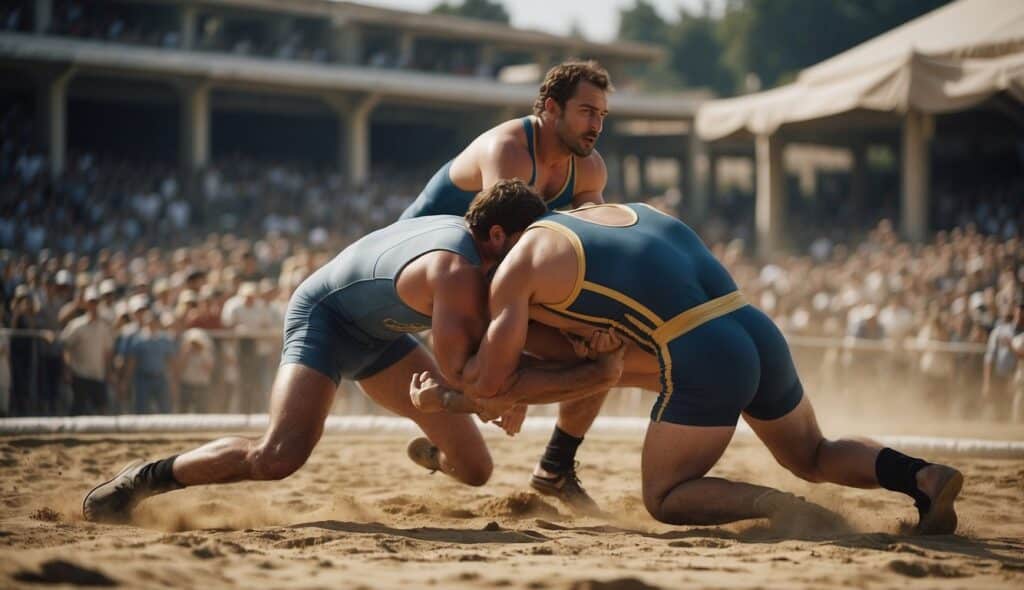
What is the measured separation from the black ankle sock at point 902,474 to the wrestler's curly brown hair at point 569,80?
6.33 ft

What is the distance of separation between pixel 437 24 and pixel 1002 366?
23.5 metres

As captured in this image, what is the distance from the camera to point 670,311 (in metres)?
4.51

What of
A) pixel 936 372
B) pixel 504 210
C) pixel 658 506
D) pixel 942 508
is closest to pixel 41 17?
pixel 936 372

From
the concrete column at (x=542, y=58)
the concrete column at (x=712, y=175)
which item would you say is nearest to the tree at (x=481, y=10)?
the concrete column at (x=542, y=58)

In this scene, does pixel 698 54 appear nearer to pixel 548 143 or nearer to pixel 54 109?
pixel 54 109

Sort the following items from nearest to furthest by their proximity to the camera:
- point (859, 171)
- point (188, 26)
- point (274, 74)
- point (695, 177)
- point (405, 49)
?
point (274, 74) < point (188, 26) < point (859, 171) < point (695, 177) < point (405, 49)

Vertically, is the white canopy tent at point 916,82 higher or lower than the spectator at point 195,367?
higher

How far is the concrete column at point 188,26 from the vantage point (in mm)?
26719

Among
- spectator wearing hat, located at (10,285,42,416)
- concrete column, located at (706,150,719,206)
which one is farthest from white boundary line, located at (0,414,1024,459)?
concrete column, located at (706,150,719,206)

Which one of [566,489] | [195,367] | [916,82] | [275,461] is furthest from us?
[916,82]

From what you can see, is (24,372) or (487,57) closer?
(24,372)

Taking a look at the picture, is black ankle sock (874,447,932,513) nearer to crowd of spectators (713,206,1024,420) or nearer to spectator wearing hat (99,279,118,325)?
crowd of spectators (713,206,1024,420)

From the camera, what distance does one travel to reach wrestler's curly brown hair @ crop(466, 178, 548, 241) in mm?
4582

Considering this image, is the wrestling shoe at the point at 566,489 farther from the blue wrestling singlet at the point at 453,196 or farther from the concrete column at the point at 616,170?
the concrete column at the point at 616,170
